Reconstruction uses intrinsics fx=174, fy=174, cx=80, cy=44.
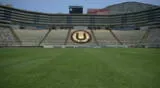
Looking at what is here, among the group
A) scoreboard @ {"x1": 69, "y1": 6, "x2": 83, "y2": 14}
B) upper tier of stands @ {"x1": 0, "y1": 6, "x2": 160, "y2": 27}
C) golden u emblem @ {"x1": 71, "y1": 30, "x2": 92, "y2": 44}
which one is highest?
scoreboard @ {"x1": 69, "y1": 6, "x2": 83, "y2": 14}

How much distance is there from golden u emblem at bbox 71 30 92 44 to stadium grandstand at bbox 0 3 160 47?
1.31 metres

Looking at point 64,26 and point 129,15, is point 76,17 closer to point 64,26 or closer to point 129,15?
point 64,26

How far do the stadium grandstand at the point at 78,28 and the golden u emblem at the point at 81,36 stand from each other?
1307mm

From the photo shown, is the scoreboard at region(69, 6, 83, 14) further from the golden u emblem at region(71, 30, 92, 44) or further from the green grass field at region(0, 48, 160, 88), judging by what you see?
the green grass field at region(0, 48, 160, 88)

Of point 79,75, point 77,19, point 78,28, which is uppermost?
point 77,19

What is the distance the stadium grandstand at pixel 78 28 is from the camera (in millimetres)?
60906

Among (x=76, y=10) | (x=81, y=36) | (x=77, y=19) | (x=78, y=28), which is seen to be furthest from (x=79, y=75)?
(x=76, y=10)

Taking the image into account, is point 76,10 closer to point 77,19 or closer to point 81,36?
point 77,19

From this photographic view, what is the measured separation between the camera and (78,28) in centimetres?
8838

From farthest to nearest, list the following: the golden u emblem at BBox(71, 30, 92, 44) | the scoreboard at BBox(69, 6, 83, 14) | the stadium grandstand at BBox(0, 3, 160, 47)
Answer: the scoreboard at BBox(69, 6, 83, 14)
the golden u emblem at BBox(71, 30, 92, 44)
the stadium grandstand at BBox(0, 3, 160, 47)

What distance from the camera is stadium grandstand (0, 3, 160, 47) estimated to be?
6091 centimetres

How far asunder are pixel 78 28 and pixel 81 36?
65.7ft

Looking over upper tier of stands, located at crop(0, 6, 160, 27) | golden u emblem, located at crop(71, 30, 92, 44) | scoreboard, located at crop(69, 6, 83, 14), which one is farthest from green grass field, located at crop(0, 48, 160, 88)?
scoreboard, located at crop(69, 6, 83, 14)

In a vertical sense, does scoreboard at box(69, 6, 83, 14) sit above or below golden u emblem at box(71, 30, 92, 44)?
above
